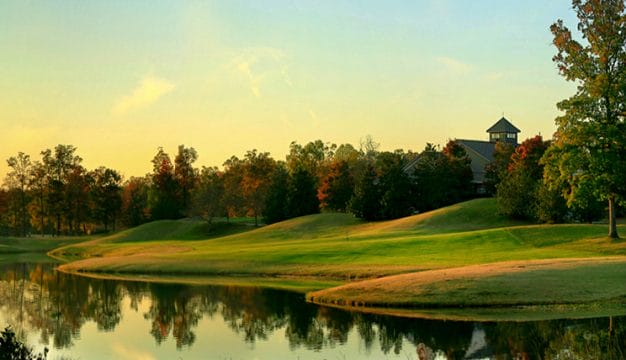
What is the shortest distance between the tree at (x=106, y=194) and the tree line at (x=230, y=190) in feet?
0.61

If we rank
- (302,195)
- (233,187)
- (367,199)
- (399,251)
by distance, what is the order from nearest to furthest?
(399,251) < (367,199) < (302,195) < (233,187)

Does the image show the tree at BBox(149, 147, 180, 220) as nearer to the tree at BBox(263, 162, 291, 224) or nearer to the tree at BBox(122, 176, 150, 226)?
the tree at BBox(122, 176, 150, 226)

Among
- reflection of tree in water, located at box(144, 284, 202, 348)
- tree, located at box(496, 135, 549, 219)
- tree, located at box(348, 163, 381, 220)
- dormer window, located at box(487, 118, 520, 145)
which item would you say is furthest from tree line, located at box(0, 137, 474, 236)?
reflection of tree in water, located at box(144, 284, 202, 348)

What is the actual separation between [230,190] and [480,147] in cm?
4744

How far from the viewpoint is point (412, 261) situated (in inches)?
2048

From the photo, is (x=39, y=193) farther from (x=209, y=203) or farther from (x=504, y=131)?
(x=504, y=131)

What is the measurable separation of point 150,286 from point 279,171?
234ft

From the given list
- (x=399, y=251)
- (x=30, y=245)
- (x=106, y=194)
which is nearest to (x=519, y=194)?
(x=399, y=251)

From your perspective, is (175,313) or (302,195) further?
(302,195)

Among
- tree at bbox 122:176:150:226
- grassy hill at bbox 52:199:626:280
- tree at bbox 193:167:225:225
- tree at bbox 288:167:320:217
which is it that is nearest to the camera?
grassy hill at bbox 52:199:626:280

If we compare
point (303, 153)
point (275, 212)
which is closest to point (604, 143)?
point (275, 212)

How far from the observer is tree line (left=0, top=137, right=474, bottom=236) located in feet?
319

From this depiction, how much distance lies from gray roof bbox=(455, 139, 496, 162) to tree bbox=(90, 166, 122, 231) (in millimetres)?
64152

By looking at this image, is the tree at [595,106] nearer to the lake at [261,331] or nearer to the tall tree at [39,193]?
the lake at [261,331]
